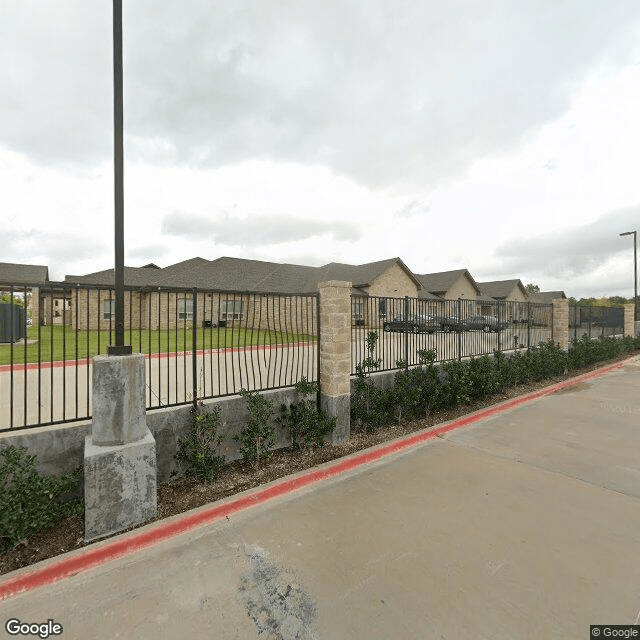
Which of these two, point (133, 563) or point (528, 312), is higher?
point (528, 312)

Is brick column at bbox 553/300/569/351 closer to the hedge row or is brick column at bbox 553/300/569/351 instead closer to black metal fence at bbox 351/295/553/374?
black metal fence at bbox 351/295/553/374

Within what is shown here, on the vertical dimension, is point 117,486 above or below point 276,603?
above

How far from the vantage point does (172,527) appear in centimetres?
350

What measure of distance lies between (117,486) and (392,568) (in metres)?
2.77

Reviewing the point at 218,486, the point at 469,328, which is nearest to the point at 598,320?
the point at 469,328

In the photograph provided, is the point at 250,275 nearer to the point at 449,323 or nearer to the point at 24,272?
the point at 24,272

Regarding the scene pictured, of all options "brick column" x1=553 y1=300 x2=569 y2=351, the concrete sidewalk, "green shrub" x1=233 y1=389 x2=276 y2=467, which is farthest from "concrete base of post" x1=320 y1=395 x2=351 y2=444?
"brick column" x1=553 y1=300 x2=569 y2=351

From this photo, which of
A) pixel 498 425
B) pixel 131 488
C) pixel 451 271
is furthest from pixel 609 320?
pixel 451 271

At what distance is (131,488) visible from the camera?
3512mm

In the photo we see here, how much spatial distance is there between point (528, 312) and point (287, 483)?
11.3 m

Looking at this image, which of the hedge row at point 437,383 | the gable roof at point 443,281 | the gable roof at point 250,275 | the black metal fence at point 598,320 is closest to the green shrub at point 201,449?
the hedge row at point 437,383

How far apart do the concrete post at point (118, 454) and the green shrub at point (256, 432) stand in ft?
4.53

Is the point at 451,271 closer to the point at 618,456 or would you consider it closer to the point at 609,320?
the point at 609,320

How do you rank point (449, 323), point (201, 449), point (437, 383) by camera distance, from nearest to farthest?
point (201, 449) < point (437, 383) < point (449, 323)
